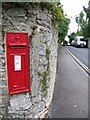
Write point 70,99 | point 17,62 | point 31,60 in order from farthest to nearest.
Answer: point 70,99 → point 31,60 → point 17,62

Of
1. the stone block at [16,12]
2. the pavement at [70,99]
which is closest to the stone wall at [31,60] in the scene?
the stone block at [16,12]

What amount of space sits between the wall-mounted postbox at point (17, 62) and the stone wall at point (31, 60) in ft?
0.24

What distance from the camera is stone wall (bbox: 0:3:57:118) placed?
14.9 feet

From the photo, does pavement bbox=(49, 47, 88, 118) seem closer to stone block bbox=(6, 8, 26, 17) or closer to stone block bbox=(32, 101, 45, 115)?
stone block bbox=(32, 101, 45, 115)

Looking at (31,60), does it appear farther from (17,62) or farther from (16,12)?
(16,12)

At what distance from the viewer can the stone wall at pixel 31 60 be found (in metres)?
4.55

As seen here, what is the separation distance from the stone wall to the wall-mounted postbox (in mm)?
73

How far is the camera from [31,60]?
4809 millimetres

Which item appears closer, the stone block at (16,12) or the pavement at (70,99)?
the stone block at (16,12)

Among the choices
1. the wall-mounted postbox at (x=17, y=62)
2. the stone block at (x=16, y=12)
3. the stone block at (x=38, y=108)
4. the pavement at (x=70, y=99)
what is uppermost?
the stone block at (x=16, y=12)

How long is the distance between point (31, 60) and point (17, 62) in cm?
28

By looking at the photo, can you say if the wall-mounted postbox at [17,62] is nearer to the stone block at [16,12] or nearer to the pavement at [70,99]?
the stone block at [16,12]

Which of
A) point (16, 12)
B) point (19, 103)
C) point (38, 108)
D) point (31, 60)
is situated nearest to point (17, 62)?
point (31, 60)

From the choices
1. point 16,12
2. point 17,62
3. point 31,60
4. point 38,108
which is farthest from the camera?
point 38,108
